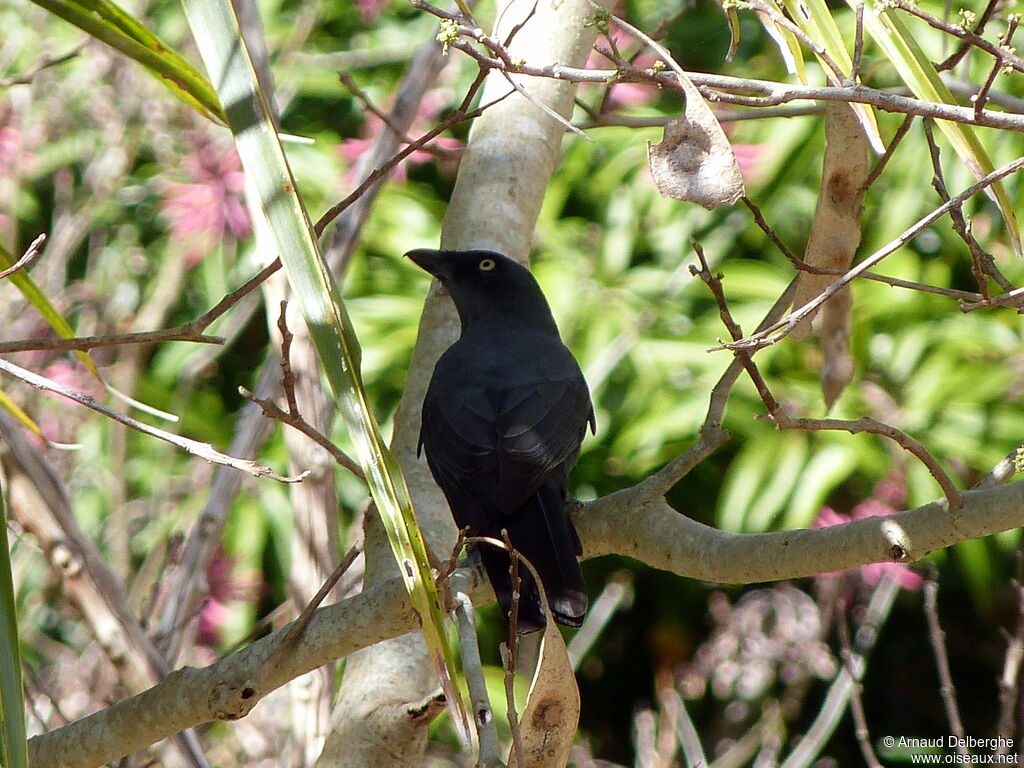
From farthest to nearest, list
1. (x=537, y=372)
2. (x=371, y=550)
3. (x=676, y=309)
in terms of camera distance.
A: (x=676, y=309)
(x=537, y=372)
(x=371, y=550)

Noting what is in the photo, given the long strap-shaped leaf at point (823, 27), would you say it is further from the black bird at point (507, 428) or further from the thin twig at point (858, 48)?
the black bird at point (507, 428)

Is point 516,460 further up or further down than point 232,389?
further down

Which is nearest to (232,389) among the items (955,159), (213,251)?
(213,251)

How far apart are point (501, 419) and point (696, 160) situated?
1.77m

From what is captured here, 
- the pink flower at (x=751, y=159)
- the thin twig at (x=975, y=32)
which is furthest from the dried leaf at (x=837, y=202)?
the pink flower at (x=751, y=159)

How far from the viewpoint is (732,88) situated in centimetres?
166

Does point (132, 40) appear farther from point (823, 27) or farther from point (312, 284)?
point (823, 27)

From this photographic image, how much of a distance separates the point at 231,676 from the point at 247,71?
1219 mm

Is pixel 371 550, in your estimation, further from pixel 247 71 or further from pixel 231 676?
pixel 247 71

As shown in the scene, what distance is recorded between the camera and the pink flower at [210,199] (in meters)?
5.16

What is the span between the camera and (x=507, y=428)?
334 cm

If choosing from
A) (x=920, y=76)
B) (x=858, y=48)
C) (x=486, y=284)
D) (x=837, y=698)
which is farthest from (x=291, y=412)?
(x=837, y=698)

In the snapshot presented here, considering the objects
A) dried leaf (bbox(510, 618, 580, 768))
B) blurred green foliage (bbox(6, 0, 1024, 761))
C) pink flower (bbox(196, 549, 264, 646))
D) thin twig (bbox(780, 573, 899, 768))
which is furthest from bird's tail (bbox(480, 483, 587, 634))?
pink flower (bbox(196, 549, 264, 646))

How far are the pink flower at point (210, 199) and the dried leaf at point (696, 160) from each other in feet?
11.9
